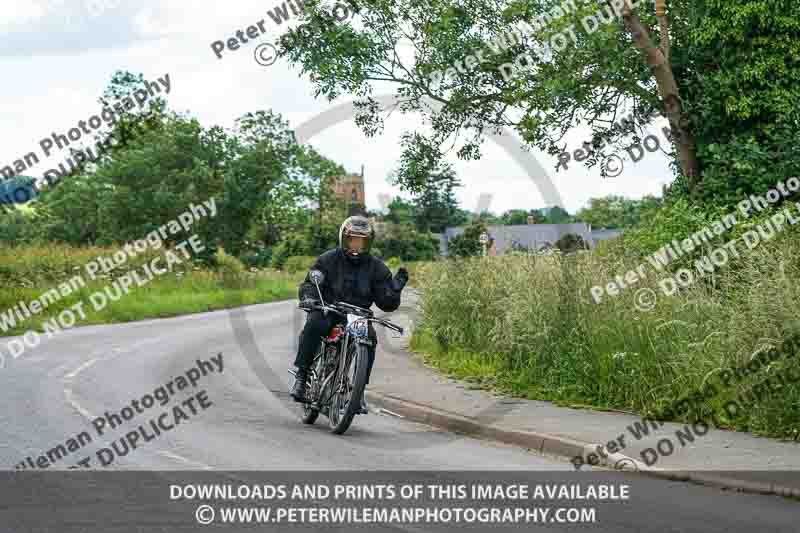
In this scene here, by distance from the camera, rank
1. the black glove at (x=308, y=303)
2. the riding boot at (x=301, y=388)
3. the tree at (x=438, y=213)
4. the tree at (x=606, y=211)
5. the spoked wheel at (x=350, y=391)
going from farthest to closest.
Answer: the tree at (x=606, y=211), the tree at (x=438, y=213), the riding boot at (x=301, y=388), the black glove at (x=308, y=303), the spoked wheel at (x=350, y=391)

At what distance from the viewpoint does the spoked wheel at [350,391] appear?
31.6 ft

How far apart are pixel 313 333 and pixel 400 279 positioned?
104 centimetres

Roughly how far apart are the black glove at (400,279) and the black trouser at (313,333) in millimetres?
643

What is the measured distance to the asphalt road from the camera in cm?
686

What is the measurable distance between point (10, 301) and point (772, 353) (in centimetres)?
2313

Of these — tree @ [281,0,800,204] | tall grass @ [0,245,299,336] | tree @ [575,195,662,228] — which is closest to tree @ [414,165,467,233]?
tree @ [575,195,662,228]

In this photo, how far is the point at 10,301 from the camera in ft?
92.0

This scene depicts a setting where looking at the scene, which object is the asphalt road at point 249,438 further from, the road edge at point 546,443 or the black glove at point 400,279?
the black glove at point 400,279

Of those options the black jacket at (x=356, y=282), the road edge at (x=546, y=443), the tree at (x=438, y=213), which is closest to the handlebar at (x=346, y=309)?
the black jacket at (x=356, y=282)

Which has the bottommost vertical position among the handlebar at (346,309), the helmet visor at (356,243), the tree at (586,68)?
the handlebar at (346,309)

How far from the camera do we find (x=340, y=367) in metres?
10.2

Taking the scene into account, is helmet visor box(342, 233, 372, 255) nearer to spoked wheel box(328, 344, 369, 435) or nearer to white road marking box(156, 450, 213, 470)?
spoked wheel box(328, 344, 369, 435)

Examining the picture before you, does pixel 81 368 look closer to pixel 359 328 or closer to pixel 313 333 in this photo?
pixel 313 333

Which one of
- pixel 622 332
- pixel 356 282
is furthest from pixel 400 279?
pixel 622 332
